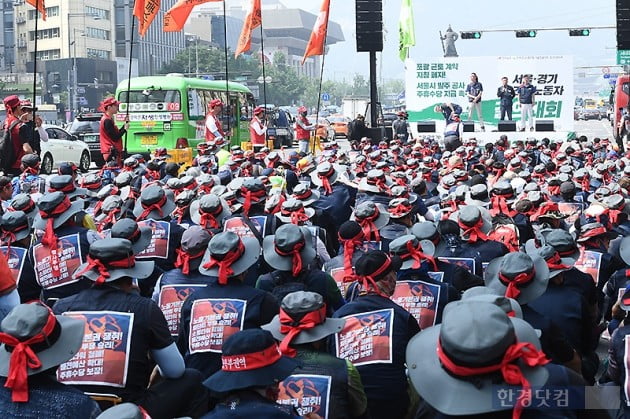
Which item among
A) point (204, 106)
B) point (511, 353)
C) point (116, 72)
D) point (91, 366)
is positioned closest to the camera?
point (511, 353)

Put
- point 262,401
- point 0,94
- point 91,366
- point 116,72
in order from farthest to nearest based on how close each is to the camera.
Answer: point 116,72 < point 0,94 < point 91,366 < point 262,401

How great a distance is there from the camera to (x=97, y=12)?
94.2 meters

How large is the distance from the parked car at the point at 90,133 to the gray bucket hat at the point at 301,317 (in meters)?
23.8

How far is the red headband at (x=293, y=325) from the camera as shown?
13.7 feet

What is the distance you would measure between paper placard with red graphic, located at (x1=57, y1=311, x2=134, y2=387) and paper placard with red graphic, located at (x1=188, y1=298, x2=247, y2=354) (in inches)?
22.6

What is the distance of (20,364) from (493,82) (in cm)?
2494

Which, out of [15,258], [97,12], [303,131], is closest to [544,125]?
[303,131]

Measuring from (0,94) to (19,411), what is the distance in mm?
75714

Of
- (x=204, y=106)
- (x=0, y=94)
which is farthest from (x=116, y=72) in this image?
(x=204, y=106)

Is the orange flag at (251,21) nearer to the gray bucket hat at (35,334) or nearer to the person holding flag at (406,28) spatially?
the person holding flag at (406,28)

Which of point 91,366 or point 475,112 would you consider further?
point 475,112

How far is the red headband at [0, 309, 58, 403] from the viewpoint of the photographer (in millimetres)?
3494

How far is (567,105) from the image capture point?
27000 mm

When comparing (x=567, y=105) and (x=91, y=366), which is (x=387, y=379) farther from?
(x=567, y=105)
